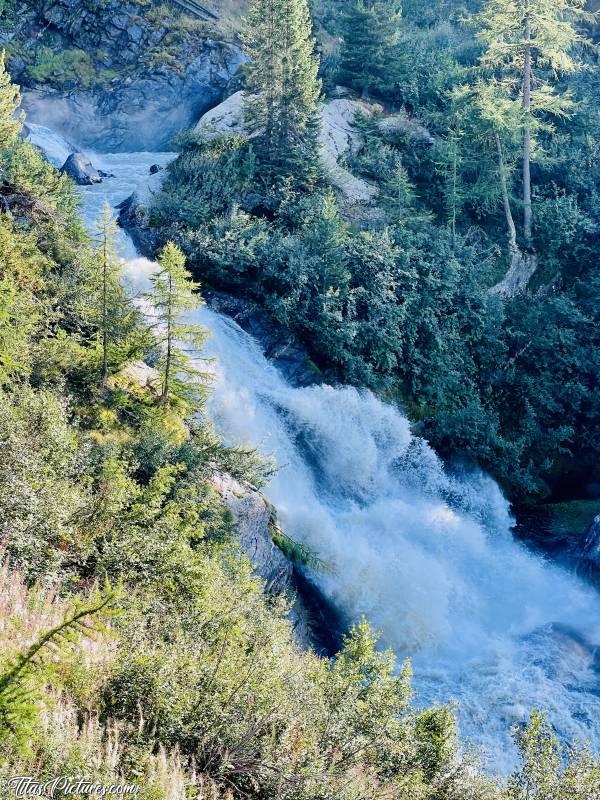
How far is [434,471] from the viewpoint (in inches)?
749

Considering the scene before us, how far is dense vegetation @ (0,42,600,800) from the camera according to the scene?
5.24m

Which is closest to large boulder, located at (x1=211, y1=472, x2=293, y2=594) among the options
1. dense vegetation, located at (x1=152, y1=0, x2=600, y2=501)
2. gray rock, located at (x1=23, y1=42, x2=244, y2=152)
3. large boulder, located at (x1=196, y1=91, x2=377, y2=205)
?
dense vegetation, located at (x1=152, y1=0, x2=600, y2=501)

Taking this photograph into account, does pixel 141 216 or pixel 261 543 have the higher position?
pixel 141 216

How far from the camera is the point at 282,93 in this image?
920 inches

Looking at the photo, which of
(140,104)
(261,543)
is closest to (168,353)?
(261,543)

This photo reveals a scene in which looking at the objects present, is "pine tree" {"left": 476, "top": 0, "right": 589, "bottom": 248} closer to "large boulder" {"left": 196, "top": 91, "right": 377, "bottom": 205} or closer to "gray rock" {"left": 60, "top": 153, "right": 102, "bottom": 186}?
"large boulder" {"left": 196, "top": 91, "right": 377, "bottom": 205}

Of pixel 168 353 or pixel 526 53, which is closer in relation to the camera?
pixel 168 353

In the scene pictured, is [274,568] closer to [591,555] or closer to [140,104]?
[591,555]

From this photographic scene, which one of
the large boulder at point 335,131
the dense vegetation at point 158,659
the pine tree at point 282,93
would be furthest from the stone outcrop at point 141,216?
the dense vegetation at point 158,659

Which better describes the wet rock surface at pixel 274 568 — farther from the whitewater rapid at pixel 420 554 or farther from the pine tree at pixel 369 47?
the pine tree at pixel 369 47

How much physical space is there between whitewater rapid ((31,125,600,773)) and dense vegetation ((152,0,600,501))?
1705 mm

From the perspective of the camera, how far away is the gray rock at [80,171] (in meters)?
26.4

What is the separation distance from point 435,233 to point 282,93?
24.1ft

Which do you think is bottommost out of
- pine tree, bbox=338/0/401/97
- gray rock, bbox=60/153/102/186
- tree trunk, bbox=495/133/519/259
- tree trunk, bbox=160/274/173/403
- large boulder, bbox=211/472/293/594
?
gray rock, bbox=60/153/102/186
